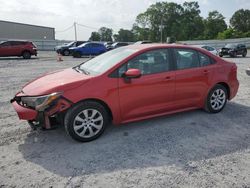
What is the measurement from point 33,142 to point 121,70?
1.89 metres

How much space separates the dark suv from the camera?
67.4ft

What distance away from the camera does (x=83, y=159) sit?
3.55m

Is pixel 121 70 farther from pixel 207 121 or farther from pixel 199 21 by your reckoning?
pixel 199 21

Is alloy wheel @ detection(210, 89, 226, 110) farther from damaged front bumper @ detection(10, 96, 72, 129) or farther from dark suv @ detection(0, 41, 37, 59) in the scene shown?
dark suv @ detection(0, 41, 37, 59)

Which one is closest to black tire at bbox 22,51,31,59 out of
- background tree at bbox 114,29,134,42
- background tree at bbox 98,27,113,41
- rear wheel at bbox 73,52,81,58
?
rear wheel at bbox 73,52,81,58

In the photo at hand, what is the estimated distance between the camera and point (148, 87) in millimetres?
4477

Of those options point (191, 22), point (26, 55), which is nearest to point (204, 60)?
point (26, 55)

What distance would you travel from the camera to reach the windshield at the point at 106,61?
4389 mm

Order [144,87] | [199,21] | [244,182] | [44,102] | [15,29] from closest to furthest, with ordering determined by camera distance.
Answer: [244,182], [44,102], [144,87], [15,29], [199,21]

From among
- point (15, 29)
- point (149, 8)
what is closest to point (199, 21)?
point (149, 8)

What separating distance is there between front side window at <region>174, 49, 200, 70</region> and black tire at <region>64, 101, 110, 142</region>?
1829 mm

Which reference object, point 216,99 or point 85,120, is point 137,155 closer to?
point 85,120

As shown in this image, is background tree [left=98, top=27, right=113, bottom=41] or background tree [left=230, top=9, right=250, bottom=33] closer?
background tree [left=230, top=9, right=250, bottom=33]

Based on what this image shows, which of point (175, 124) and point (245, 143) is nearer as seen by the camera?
point (245, 143)
